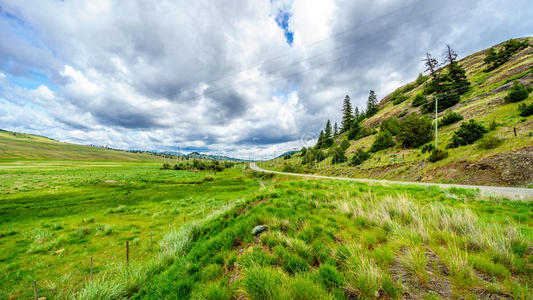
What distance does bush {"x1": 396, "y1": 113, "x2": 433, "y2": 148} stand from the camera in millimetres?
35031

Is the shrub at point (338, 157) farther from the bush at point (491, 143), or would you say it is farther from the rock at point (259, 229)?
the rock at point (259, 229)

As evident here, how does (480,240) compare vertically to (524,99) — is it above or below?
below

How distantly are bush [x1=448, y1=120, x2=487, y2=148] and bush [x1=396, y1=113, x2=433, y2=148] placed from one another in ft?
35.2

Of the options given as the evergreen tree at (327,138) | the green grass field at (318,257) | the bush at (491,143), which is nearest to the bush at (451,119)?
the bush at (491,143)

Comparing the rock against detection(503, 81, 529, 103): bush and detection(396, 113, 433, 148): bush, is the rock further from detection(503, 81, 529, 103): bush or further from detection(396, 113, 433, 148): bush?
detection(503, 81, 529, 103): bush

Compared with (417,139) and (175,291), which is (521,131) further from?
(175,291)

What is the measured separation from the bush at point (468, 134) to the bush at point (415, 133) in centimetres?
1073

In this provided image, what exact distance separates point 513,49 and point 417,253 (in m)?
95.2

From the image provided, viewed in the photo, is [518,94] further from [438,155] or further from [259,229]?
[259,229]

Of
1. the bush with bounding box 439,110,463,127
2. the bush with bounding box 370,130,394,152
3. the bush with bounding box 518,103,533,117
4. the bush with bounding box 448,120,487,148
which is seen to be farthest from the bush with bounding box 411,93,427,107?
the bush with bounding box 448,120,487,148

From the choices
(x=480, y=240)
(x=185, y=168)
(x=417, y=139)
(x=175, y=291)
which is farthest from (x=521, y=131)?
(x=185, y=168)

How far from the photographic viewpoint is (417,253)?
10.9 ft

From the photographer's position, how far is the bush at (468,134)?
2305 cm

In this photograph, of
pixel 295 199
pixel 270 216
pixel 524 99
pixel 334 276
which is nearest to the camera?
pixel 334 276
